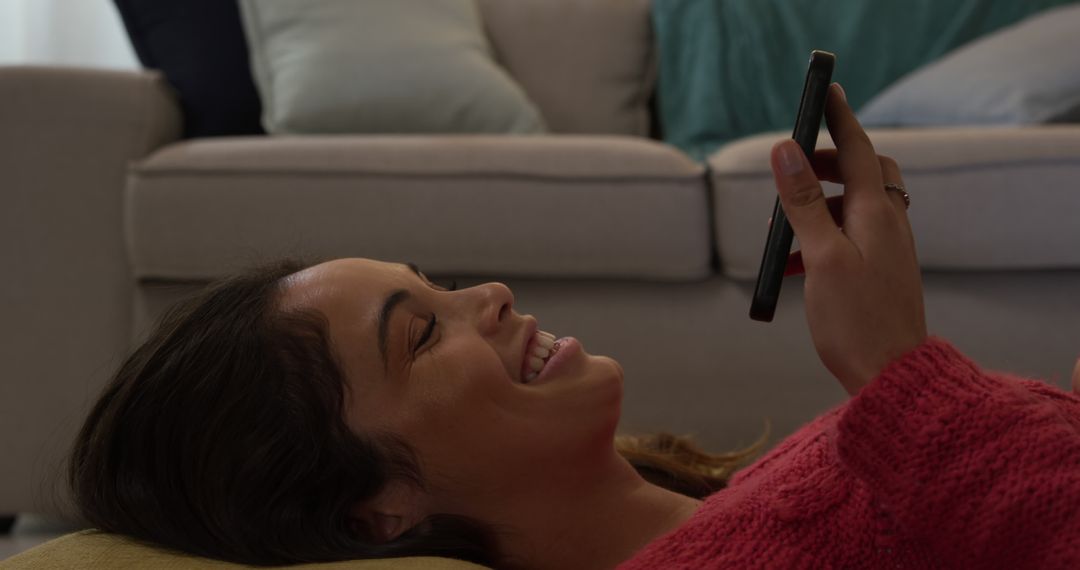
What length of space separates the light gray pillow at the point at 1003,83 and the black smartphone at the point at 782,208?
1247 mm

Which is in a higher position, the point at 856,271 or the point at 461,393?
the point at 856,271

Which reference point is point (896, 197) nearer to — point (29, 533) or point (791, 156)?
→ point (791, 156)

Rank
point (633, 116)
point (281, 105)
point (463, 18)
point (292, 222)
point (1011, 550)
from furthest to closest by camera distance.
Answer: point (633, 116)
point (463, 18)
point (281, 105)
point (292, 222)
point (1011, 550)

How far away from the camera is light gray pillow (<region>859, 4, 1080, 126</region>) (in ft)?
6.14

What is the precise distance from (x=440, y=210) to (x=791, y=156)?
1001 millimetres

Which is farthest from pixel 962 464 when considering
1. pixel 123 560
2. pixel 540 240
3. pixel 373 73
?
pixel 373 73

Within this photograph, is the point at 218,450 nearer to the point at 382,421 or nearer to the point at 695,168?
the point at 382,421

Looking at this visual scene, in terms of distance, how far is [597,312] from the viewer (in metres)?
1.71

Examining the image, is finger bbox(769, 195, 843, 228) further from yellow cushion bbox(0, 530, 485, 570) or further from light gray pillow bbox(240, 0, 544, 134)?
light gray pillow bbox(240, 0, 544, 134)

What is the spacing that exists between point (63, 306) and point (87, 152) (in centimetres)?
24

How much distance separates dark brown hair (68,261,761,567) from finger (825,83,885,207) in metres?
0.37

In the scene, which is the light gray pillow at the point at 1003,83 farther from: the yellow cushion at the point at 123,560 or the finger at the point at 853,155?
the yellow cushion at the point at 123,560

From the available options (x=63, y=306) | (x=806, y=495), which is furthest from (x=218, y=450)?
(x=63, y=306)

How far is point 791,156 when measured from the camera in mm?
726
